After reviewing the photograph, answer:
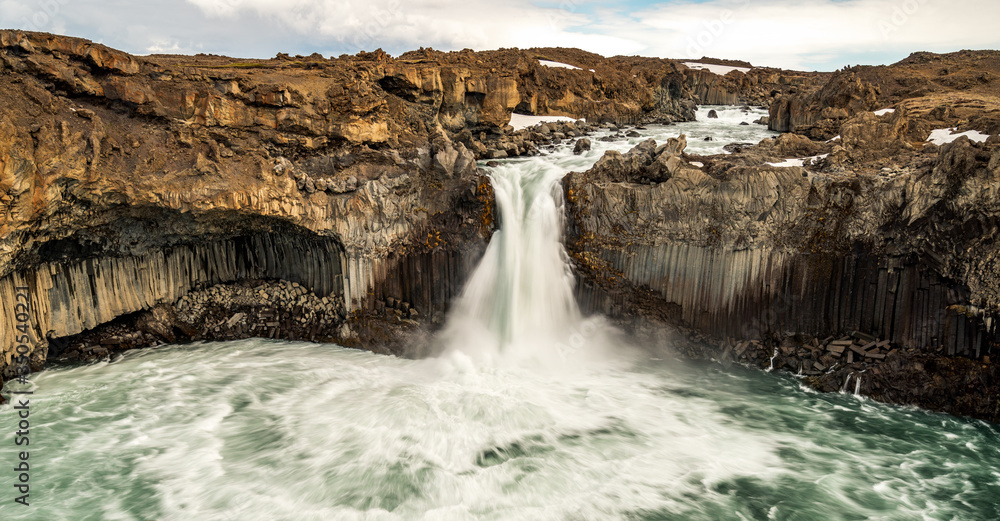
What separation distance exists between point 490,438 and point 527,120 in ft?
60.4

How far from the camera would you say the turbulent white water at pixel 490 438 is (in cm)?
898

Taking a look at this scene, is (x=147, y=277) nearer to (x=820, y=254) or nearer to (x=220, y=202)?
(x=220, y=202)

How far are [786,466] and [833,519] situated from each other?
4.62 ft

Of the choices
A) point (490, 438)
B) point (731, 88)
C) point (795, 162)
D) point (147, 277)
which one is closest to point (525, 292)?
point (490, 438)

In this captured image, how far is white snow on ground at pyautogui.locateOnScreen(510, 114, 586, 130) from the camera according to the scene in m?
25.2

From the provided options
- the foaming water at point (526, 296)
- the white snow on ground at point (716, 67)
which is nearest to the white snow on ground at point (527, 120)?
the foaming water at point (526, 296)

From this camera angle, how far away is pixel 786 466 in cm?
Answer: 1013

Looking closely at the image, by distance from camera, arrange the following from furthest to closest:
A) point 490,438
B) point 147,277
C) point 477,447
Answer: point 147,277
point 490,438
point 477,447

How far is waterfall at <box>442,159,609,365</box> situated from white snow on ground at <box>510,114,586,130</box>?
975 cm

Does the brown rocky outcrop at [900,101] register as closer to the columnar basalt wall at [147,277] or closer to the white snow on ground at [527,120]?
the white snow on ground at [527,120]

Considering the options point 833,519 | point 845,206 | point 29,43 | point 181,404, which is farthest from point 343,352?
point 845,206

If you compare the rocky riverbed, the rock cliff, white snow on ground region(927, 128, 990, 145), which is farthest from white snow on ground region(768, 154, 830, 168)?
the rock cliff

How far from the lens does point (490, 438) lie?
10.8 meters

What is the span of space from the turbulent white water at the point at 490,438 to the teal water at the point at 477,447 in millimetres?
41
